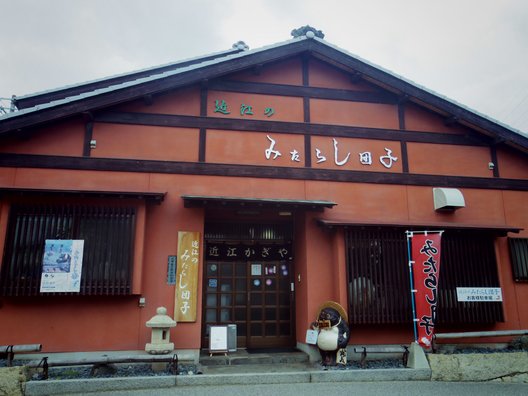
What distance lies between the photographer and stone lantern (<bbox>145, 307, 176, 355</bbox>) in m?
A: 7.77

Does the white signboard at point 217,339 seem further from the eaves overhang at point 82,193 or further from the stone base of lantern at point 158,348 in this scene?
the eaves overhang at point 82,193

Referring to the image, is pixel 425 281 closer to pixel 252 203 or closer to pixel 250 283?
pixel 252 203

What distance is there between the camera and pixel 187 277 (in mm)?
8641

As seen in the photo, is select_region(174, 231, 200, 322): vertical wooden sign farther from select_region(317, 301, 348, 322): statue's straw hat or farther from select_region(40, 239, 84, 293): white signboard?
select_region(317, 301, 348, 322): statue's straw hat

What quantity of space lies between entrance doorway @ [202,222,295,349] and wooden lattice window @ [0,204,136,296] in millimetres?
2273

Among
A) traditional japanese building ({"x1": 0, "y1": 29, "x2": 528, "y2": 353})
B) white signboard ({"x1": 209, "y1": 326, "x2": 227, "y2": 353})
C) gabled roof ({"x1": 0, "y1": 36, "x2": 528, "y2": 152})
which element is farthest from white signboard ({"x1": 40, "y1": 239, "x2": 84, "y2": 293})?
white signboard ({"x1": 209, "y1": 326, "x2": 227, "y2": 353})

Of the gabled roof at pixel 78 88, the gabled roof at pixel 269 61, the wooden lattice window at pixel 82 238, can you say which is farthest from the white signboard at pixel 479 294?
the gabled roof at pixel 78 88

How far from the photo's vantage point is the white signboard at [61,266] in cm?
794

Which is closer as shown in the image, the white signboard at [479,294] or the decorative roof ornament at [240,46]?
the white signboard at [479,294]

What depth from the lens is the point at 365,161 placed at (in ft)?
33.1

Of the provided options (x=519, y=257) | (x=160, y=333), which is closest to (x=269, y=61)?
(x=160, y=333)

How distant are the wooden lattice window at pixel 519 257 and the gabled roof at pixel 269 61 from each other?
247cm

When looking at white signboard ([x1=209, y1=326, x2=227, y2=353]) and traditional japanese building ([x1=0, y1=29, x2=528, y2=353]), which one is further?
white signboard ([x1=209, y1=326, x2=227, y2=353])

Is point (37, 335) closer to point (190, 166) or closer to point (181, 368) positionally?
point (181, 368)
